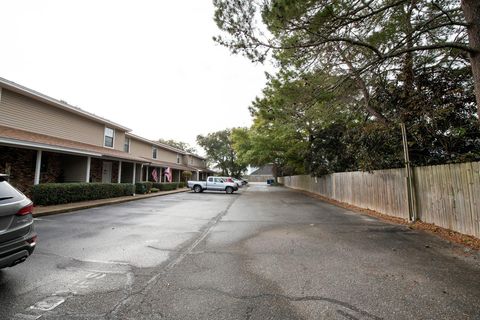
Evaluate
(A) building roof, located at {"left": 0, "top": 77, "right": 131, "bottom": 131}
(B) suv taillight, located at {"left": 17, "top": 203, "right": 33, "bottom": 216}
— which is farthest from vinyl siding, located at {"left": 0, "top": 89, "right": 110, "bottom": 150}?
(B) suv taillight, located at {"left": 17, "top": 203, "right": 33, "bottom": 216}

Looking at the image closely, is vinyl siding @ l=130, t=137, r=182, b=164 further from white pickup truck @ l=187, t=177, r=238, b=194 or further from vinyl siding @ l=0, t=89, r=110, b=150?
white pickup truck @ l=187, t=177, r=238, b=194

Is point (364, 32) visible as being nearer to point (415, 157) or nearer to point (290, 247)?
point (415, 157)

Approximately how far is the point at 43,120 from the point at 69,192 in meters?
4.74

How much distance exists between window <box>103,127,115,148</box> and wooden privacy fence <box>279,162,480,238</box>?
17.0 metres

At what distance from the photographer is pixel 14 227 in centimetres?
296

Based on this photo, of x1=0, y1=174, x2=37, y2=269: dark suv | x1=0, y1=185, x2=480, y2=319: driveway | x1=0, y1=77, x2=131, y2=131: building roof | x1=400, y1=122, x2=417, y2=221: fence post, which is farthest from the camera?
x1=0, y1=77, x2=131, y2=131: building roof

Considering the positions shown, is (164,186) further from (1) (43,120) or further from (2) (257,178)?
(2) (257,178)

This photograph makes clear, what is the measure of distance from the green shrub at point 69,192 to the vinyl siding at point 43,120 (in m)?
3.83

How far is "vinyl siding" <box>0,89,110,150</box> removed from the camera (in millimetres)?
10672

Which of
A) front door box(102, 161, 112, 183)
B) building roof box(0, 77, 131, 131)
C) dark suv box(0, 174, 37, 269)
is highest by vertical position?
building roof box(0, 77, 131, 131)

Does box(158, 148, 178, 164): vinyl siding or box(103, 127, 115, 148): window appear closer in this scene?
box(103, 127, 115, 148): window

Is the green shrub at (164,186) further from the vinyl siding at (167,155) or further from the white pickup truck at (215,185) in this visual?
the vinyl siding at (167,155)

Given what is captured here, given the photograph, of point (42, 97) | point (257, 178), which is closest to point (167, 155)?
point (42, 97)

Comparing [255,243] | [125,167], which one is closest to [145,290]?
[255,243]
